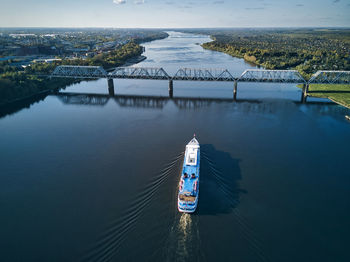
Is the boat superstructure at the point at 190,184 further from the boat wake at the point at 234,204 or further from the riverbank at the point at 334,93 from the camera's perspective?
the riverbank at the point at 334,93

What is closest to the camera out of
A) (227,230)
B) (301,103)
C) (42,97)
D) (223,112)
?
(227,230)

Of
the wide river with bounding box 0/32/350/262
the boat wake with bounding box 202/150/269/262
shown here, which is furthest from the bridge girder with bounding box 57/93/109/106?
the boat wake with bounding box 202/150/269/262

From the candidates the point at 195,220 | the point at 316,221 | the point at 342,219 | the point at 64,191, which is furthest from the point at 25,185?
the point at 342,219

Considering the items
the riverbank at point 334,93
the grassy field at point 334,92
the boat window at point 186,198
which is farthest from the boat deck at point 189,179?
the grassy field at point 334,92

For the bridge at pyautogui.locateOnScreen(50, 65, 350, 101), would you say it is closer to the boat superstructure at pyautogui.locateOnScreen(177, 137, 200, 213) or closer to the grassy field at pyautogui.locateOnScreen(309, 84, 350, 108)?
the grassy field at pyautogui.locateOnScreen(309, 84, 350, 108)

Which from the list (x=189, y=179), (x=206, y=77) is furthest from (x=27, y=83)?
(x=189, y=179)

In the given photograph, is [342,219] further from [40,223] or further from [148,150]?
[40,223]

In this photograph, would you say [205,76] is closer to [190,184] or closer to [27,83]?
[190,184]
